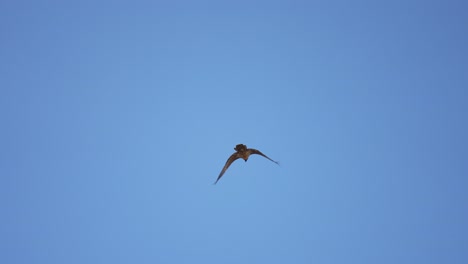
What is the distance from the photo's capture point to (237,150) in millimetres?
25656
